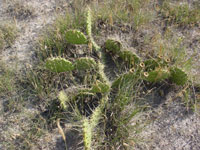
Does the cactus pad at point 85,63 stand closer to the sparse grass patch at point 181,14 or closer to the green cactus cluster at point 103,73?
the green cactus cluster at point 103,73

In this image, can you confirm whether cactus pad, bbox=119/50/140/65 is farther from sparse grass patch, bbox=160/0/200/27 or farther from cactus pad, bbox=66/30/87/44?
sparse grass patch, bbox=160/0/200/27

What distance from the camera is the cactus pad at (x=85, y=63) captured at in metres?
2.12

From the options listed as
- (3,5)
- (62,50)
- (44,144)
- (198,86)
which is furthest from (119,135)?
(3,5)

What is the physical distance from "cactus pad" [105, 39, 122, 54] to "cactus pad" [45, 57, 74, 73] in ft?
1.61

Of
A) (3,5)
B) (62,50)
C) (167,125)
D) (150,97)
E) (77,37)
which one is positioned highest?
(3,5)

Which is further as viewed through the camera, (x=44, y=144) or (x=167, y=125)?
(x=167, y=125)

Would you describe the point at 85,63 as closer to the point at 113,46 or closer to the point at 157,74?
the point at 113,46

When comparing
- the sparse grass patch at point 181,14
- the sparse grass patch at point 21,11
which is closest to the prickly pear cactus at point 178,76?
the sparse grass patch at point 181,14

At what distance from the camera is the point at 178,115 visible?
2092 millimetres

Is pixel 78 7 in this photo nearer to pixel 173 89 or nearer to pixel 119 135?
pixel 173 89

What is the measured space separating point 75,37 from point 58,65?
1.26 feet

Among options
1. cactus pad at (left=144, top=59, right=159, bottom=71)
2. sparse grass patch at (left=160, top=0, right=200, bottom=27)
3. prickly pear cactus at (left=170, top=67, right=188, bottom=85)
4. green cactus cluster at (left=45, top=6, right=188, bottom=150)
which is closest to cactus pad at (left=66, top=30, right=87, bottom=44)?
green cactus cluster at (left=45, top=6, right=188, bottom=150)

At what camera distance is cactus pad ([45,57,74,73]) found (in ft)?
6.62

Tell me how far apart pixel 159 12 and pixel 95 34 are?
100cm
